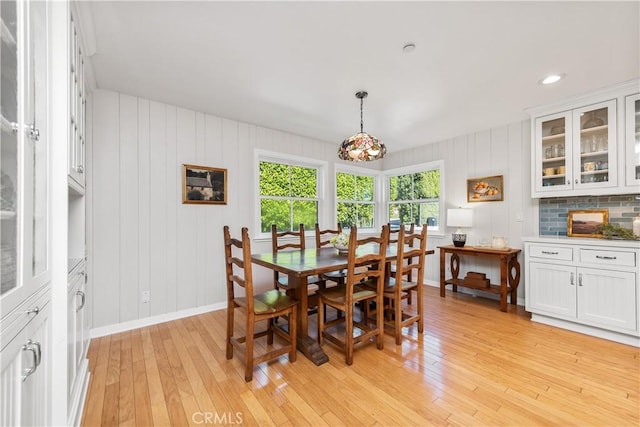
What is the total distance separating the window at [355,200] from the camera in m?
4.86

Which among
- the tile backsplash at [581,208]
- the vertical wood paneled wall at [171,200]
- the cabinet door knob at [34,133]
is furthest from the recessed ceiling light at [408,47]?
the tile backsplash at [581,208]

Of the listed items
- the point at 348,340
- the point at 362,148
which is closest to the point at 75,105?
the point at 362,148

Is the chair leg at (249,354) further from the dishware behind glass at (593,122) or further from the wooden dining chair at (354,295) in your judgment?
the dishware behind glass at (593,122)

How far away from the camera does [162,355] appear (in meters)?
2.26

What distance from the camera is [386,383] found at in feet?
6.15

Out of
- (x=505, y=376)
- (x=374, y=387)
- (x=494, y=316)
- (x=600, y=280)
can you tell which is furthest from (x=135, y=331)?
(x=600, y=280)

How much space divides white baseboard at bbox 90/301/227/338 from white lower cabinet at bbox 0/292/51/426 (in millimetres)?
1815

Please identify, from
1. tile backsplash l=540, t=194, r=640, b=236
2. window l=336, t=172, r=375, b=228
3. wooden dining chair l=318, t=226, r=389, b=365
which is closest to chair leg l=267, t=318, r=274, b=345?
wooden dining chair l=318, t=226, r=389, b=365

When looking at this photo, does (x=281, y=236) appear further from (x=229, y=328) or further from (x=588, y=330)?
(x=588, y=330)

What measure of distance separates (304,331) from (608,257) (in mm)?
2875

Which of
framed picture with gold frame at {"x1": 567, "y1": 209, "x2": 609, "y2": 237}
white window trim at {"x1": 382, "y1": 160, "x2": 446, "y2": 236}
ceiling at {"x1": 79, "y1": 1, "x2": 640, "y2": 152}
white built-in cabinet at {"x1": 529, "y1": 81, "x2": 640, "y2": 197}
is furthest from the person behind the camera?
white window trim at {"x1": 382, "y1": 160, "x2": 446, "y2": 236}

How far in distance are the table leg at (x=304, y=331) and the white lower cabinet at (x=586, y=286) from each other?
2447 millimetres

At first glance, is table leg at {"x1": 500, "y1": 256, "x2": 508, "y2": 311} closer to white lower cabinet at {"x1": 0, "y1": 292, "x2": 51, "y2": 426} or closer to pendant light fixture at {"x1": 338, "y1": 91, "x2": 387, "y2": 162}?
pendant light fixture at {"x1": 338, "y1": 91, "x2": 387, "y2": 162}

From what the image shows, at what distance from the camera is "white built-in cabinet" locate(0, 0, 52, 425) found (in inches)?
32.3
